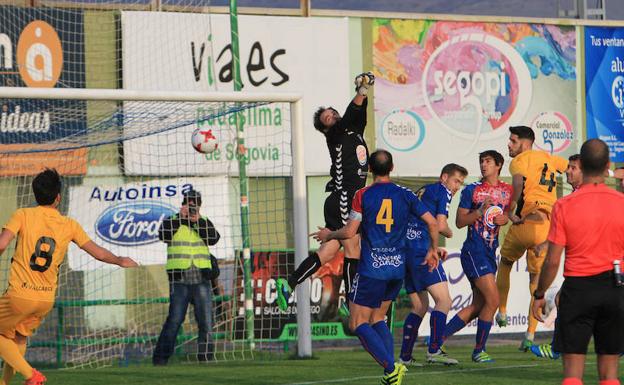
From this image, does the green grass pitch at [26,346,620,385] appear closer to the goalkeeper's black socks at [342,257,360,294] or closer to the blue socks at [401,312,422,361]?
the blue socks at [401,312,422,361]

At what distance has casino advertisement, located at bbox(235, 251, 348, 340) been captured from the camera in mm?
19078

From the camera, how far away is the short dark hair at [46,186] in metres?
10.0

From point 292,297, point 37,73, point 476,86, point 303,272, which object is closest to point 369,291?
point 303,272

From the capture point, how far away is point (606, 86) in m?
25.3

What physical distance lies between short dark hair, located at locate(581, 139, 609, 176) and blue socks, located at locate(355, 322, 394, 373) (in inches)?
118

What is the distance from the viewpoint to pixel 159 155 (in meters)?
20.8

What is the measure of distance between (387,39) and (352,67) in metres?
0.89

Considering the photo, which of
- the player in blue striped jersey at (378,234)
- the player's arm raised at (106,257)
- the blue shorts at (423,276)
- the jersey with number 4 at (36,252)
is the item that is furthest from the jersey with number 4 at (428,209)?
the jersey with number 4 at (36,252)

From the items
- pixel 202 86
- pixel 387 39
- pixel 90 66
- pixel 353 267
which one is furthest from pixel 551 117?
pixel 353 267

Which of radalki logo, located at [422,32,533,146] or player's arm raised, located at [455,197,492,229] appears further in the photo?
radalki logo, located at [422,32,533,146]

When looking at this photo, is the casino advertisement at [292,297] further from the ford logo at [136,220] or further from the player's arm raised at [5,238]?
the player's arm raised at [5,238]

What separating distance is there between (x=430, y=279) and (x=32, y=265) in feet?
14.7

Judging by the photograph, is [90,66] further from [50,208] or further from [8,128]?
[50,208]

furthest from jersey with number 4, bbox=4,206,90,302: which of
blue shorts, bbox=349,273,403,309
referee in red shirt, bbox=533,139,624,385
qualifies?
referee in red shirt, bbox=533,139,624,385
